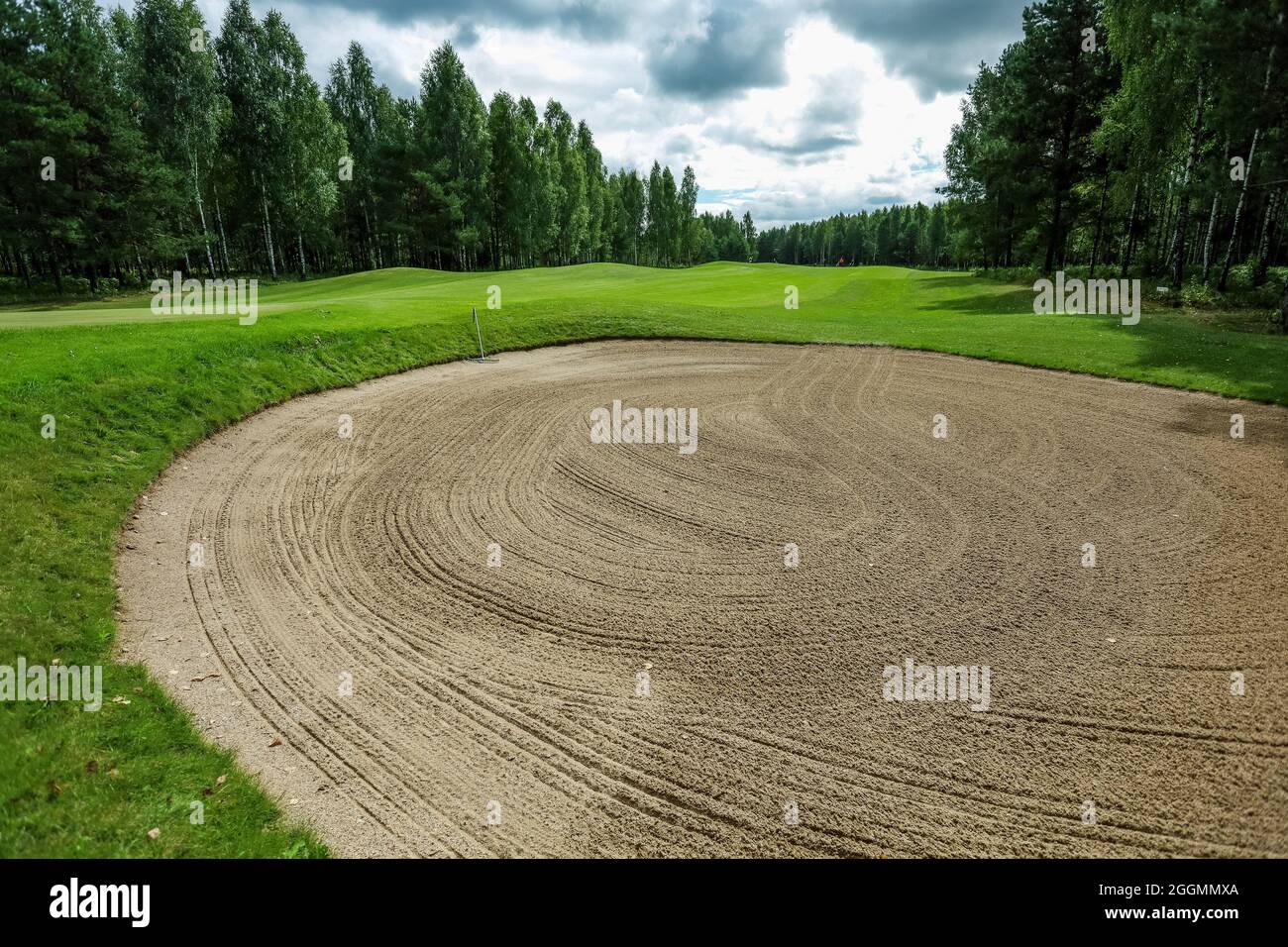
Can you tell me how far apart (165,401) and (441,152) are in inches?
2174

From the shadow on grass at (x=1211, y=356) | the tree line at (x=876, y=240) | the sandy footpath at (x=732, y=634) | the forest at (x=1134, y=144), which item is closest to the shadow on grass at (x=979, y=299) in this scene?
the forest at (x=1134, y=144)

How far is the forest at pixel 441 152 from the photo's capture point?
29.0m

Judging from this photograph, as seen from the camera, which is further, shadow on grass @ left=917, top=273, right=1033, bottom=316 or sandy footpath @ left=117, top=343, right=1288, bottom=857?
shadow on grass @ left=917, top=273, right=1033, bottom=316

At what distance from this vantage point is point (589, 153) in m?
87.9

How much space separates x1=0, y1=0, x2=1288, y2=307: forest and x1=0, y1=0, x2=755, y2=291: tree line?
0.56 ft

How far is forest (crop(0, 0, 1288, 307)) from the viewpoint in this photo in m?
29.0

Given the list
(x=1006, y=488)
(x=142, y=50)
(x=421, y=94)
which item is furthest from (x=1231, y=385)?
(x=421, y=94)

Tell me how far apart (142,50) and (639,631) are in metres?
54.7

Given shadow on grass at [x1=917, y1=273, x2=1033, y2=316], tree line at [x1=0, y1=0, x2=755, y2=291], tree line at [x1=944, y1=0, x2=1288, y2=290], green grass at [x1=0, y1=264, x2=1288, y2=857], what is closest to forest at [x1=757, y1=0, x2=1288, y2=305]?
tree line at [x1=944, y1=0, x2=1288, y2=290]

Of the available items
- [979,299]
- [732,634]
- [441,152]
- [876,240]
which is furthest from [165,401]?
[876,240]

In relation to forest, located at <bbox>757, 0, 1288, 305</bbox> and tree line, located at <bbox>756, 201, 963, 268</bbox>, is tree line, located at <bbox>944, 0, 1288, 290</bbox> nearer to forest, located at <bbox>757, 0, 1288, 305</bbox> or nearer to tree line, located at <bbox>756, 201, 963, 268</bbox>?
forest, located at <bbox>757, 0, 1288, 305</bbox>

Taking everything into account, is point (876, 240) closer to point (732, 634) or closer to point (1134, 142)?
point (1134, 142)

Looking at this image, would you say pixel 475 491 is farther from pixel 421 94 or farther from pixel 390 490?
pixel 421 94
